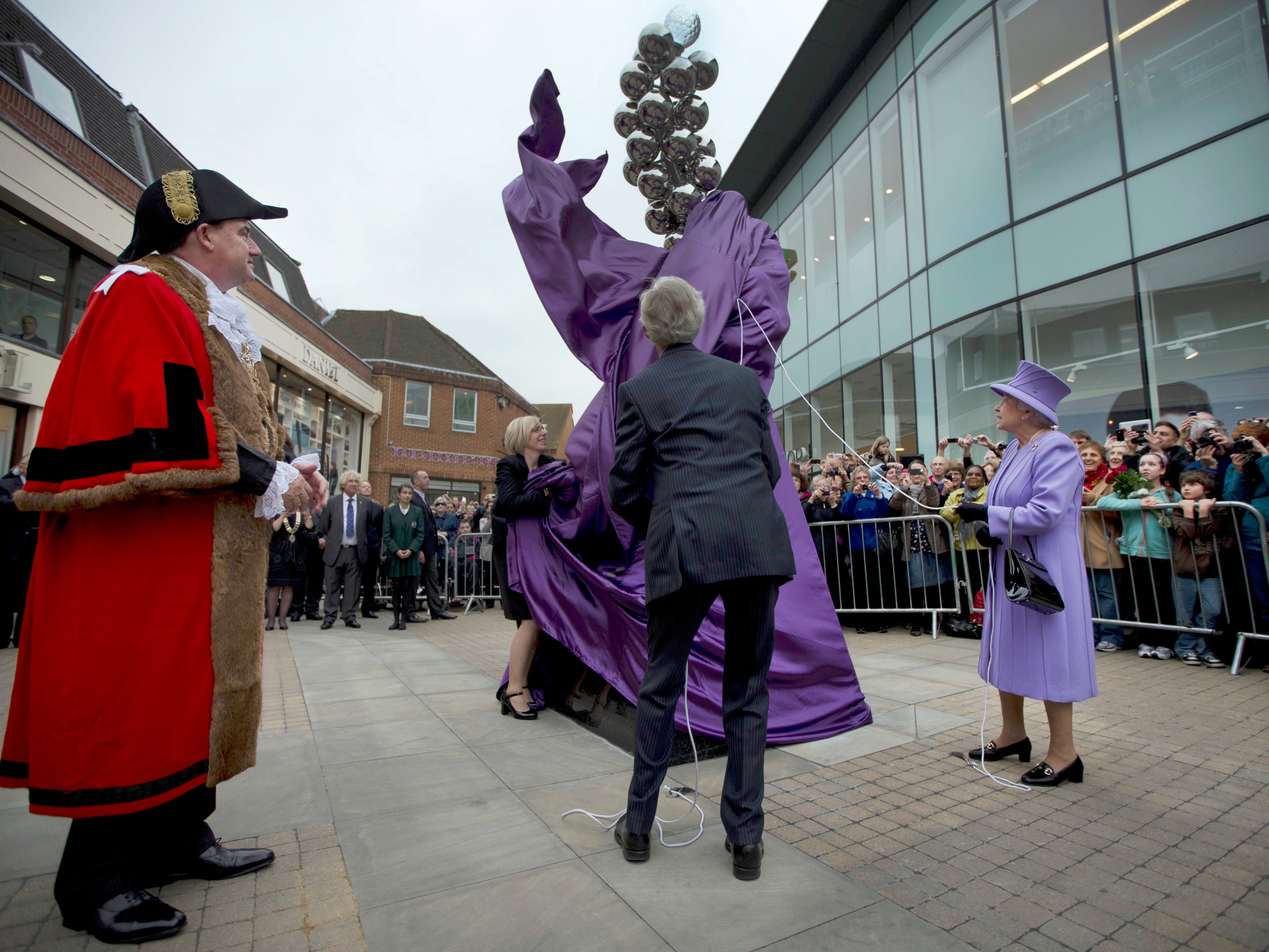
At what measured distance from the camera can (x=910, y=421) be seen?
12.6 m

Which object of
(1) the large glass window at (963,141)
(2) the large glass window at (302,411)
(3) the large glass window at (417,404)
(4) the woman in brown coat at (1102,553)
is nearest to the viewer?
(4) the woman in brown coat at (1102,553)

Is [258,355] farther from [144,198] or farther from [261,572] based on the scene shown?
[261,572]

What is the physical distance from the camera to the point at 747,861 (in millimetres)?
2078

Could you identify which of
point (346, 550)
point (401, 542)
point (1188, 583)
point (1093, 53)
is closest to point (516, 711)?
point (1188, 583)

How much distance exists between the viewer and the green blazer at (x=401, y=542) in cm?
884

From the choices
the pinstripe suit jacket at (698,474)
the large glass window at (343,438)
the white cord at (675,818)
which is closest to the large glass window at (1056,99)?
the pinstripe suit jacket at (698,474)

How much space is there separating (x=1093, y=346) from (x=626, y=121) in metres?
7.99

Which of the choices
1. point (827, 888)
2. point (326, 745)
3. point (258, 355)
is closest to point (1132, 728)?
point (827, 888)

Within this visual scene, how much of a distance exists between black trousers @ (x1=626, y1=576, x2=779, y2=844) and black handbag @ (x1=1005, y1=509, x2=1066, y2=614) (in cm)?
128

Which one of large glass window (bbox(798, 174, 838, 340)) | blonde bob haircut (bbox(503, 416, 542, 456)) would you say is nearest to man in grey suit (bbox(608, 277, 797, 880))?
blonde bob haircut (bbox(503, 416, 542, 456))

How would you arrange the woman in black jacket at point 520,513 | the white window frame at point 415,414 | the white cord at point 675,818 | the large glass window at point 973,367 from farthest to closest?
→ the white window frame at point 415,414 → the large glass window at point 973,367 → the woman in black jacket at point 520,513 → the white cord at point 675,818

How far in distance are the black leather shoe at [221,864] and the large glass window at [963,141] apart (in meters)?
12.2

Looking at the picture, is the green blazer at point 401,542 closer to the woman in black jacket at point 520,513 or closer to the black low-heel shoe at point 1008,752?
the woman in black jacket at point 520,513

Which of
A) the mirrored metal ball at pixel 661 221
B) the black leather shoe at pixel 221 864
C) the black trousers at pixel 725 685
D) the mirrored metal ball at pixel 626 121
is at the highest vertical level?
the mirrored metal ball at pixel 626 121
